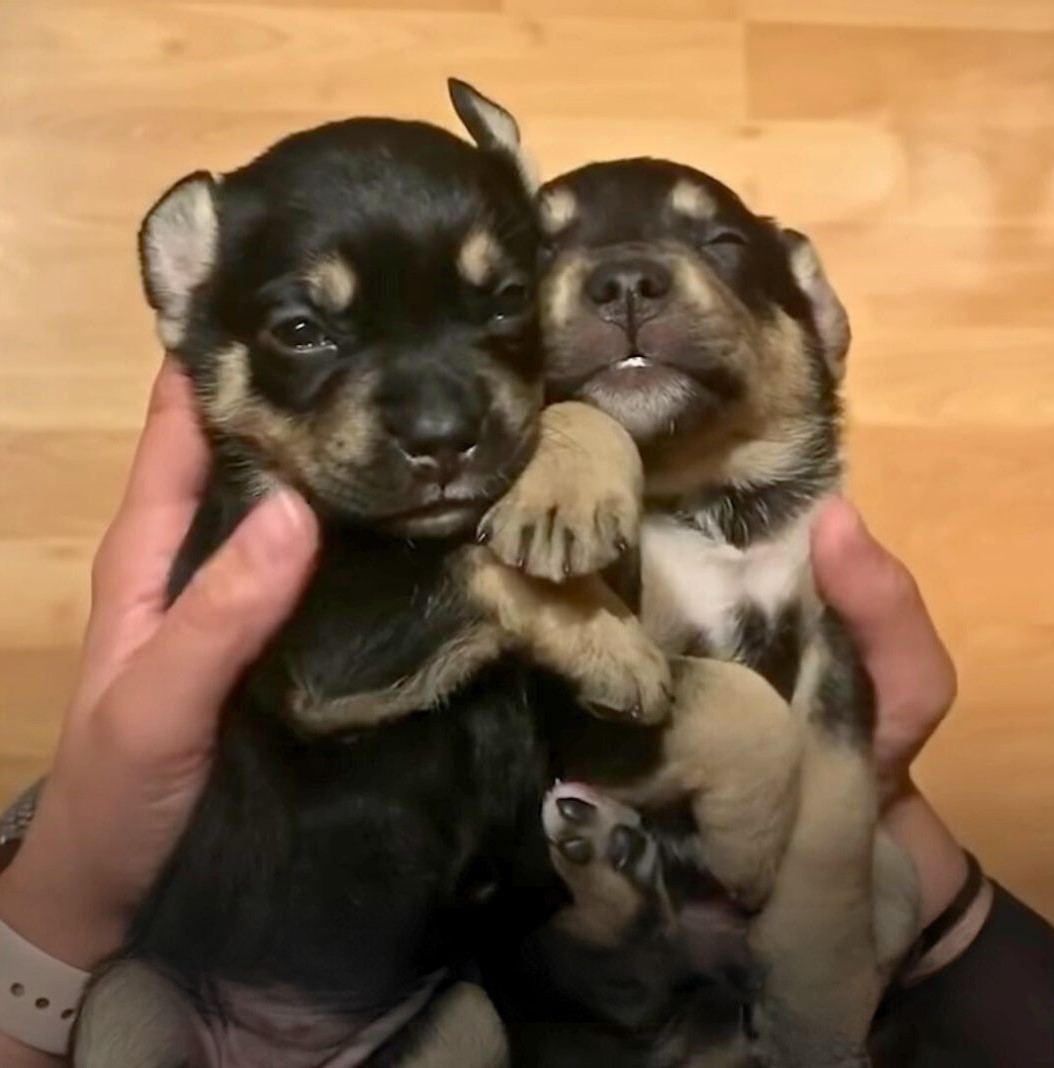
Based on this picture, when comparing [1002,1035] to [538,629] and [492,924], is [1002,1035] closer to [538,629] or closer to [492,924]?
[492,924]

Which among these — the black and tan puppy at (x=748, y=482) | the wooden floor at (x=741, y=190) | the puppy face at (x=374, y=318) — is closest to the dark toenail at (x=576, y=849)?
the black and tan puppy at (x=748, y=482)

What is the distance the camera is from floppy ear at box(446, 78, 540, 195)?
1840mm

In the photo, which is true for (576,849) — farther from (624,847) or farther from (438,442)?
(438,442)

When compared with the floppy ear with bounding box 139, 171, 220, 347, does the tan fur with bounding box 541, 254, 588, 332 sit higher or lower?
lower

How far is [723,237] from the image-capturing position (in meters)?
1.84

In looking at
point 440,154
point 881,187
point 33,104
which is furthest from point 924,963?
point 33,104

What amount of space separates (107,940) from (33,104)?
5.66 ft

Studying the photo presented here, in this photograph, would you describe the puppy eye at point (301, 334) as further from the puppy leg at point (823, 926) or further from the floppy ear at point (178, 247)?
the puppy leg at point (823, 926)

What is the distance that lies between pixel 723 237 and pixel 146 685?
812 mm

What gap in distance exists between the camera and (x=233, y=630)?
1.61 metres

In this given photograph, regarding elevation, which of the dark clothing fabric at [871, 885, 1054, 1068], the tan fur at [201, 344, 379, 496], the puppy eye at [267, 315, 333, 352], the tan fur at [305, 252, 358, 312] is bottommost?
the dark clothing fabric at [871, 885, 1054, 1068]

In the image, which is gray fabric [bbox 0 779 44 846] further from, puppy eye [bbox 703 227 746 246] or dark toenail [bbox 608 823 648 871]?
puppy eye [bbox 703 227 746 246]

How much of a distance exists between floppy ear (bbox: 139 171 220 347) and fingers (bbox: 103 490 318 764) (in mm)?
294

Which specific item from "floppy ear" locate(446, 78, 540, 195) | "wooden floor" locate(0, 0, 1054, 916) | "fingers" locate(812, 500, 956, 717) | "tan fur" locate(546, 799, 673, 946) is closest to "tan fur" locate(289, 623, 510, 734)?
"tan fur" locate(546, 799, 673, 946)
